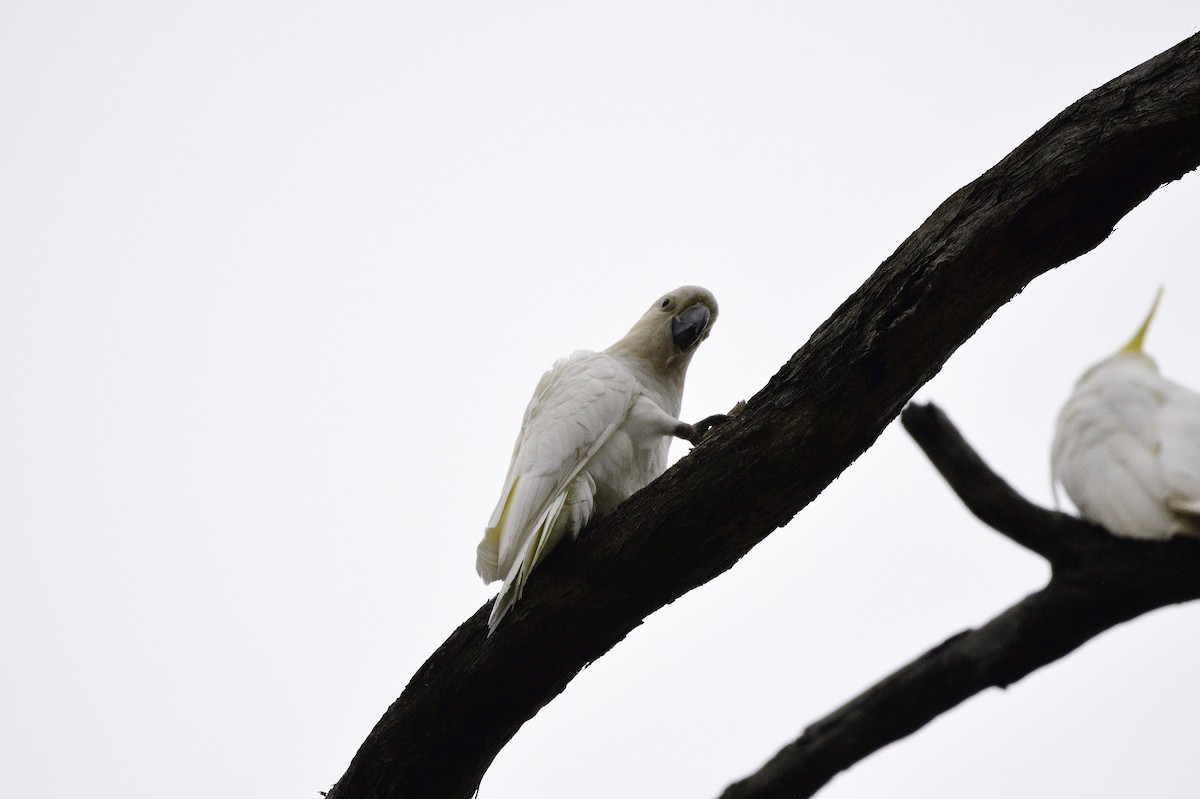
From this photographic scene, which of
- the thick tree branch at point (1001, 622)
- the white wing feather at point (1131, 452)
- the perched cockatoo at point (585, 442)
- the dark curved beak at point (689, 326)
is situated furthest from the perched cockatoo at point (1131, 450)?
the dark curved beak at point (689, 326)

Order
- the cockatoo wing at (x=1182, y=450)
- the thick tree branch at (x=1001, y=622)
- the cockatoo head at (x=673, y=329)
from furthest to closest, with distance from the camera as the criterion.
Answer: the cockatoo head at (x=673, y=329) → the cockatoo wing at (x=1182, y=450) → the thick tree branch at (x=1001, y=622)

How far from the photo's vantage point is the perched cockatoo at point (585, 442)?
2.64 metres

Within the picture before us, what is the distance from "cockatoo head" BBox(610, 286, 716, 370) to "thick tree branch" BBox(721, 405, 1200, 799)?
1504 mm

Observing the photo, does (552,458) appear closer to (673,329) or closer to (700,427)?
(700,427)

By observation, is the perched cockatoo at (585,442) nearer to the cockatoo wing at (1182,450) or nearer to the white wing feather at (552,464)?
the white wing feather at (552,464)

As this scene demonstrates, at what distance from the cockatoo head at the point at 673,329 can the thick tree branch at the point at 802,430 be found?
117 cm

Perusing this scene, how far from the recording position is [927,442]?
7.11ft

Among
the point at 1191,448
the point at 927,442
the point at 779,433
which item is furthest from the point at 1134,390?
the point at 779,433

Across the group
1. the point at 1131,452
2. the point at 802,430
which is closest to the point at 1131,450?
the point at 1131,452

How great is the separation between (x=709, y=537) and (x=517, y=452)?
106 cm

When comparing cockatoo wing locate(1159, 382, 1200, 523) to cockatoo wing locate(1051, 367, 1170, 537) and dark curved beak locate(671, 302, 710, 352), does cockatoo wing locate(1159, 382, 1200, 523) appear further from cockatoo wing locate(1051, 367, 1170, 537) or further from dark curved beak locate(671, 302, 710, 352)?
dark curved beak locate(671, 302, 710, 352)

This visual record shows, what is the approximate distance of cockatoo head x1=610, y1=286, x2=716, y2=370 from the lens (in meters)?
3.54

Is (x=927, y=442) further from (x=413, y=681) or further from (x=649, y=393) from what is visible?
(x=413, y=681)

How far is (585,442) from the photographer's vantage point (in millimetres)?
2900
